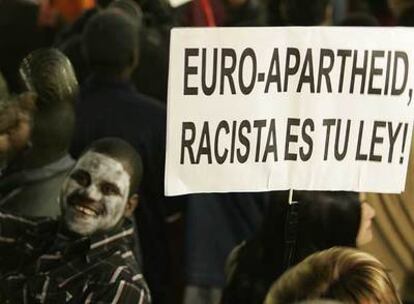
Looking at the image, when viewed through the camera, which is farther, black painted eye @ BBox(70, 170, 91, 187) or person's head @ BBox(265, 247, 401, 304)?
black painted eye @ BBox(70, 170, 91, 187)

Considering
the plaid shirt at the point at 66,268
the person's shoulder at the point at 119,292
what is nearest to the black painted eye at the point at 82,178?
the plaid shirt at the point at 66,268

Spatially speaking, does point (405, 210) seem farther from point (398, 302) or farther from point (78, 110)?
point (78, 110)

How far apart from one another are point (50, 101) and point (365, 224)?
107 cm

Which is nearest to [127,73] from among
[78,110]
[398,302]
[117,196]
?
[78,110]

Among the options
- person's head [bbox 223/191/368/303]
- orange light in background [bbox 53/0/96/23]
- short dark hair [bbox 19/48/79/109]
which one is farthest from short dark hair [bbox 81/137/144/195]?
orange light in background [bbox 53/0/96/23]

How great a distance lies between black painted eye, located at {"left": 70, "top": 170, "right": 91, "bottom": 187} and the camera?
3.25 metres

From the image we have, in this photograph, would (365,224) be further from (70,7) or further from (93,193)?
(70,7)

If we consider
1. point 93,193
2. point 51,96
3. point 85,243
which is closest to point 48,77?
point 51,96

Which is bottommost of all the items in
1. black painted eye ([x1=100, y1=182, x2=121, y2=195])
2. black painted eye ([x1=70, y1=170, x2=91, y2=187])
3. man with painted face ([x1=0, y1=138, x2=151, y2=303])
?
man with painted face ([x1=0, y1=138, x2=151, y2=303])

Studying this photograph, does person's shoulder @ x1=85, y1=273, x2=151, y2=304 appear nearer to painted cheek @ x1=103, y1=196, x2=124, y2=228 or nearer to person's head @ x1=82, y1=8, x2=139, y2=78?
painted cheek @ x1=103, y1=196, x2=124, y2=228

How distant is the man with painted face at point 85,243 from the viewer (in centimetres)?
314

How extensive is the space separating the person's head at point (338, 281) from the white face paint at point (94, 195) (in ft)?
2.53

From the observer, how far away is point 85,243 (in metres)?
3.20

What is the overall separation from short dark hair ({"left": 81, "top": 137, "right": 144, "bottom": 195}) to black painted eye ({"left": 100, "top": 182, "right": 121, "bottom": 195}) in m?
0.08
